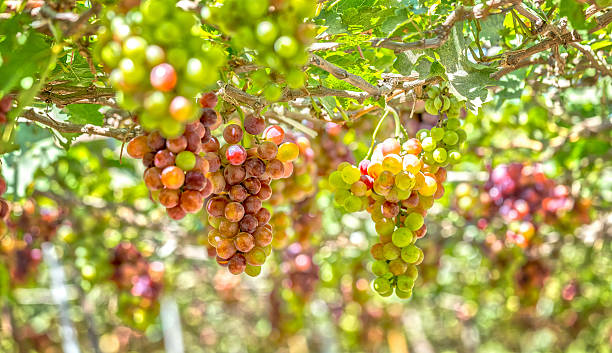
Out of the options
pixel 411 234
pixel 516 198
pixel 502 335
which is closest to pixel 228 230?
pixel 411 234

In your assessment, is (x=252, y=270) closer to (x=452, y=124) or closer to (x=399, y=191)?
(x=399, y=191)

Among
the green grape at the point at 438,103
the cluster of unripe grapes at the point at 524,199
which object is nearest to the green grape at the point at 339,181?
the green grape at the point at 438,103

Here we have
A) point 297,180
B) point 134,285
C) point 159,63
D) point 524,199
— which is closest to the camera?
point 159,63

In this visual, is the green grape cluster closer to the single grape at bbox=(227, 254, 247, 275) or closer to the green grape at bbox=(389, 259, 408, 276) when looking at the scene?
the green grape at bbox=(389, 259, 408, 276)

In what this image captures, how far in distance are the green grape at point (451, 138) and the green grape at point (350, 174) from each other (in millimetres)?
184

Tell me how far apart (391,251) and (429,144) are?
22cm

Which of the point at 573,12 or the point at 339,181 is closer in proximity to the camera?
the point at 573,12

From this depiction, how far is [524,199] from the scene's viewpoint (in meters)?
2.67

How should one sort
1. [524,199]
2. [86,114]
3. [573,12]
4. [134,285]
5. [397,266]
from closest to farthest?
[573,12]
[397,266]
[86,114]
[524,199]
[134,285]

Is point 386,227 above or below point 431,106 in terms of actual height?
below

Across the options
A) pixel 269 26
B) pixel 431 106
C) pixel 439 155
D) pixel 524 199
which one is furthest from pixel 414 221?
pixel 524 199

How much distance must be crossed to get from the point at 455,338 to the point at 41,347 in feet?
22.8

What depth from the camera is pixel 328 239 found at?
3648 mm

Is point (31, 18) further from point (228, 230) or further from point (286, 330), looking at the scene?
point (286, 330)
